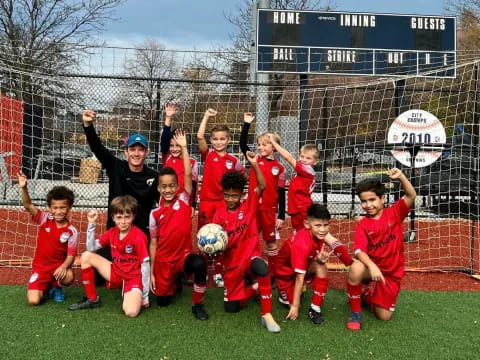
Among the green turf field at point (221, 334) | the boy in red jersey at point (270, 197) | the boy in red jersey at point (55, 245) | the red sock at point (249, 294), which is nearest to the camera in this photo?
the green turf field at point (221, 334)

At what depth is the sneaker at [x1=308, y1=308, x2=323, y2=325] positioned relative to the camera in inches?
132

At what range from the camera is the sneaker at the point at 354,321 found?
3.28 metres

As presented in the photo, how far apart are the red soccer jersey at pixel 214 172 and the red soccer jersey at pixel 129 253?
86 cm

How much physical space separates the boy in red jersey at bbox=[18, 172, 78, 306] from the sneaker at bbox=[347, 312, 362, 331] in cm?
231

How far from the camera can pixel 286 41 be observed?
937cm

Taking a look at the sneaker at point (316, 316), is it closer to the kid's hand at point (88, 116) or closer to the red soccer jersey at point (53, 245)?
the red soccer jersey at point (53, 245)

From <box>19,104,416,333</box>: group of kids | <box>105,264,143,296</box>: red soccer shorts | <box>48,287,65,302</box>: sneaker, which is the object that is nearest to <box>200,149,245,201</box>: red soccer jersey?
<box>19,104,416,333</box>: group of kids

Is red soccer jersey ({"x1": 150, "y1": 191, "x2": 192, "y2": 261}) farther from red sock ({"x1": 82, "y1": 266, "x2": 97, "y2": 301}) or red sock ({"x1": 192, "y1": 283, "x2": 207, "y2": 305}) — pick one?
red sock ({"x1": 82, "y1": 266, "x2": 97, "y2": 301})

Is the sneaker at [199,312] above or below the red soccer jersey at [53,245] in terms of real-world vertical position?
below

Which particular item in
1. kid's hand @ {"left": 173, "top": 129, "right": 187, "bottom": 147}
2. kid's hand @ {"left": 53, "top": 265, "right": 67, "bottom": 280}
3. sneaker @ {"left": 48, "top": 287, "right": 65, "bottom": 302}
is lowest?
sneaker @ {"left": 48, "top": 287, "right": 65, "bottom": 302}

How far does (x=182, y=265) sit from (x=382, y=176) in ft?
22.0

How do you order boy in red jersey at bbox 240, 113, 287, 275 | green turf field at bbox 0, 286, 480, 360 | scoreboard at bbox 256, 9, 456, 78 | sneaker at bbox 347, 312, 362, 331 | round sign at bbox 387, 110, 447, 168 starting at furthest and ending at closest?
scoreboard at bbox 256, 9, 456, 78
round sign at bbox 387, 110, 447, 168
boy in red jersey at bbox 240, 113, 287, 275
sneaker at bbox 347, 312, 362, 331
green turf field at bbox 0, 286, 480, 360

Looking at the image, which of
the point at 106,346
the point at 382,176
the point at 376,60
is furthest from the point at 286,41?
the point at 106,346

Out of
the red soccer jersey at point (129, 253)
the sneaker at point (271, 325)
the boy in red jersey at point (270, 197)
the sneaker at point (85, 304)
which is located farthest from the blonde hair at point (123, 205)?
the sneaker at point (271, 325)
